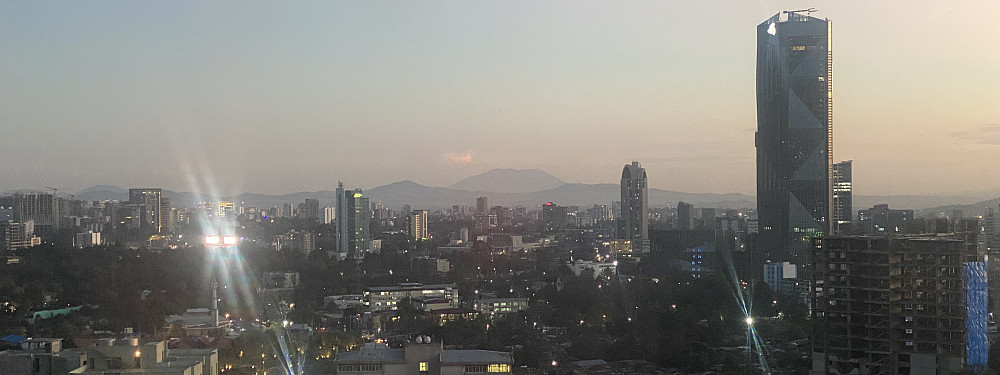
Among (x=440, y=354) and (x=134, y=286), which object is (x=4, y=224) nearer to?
(x=134, y=286)

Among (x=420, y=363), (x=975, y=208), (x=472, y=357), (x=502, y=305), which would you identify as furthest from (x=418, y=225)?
(x=420, y=363)

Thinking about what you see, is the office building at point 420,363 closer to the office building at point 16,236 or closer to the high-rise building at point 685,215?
the office building at point 16,236

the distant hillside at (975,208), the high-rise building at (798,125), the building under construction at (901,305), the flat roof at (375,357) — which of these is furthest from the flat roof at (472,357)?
the high-rise building at (798,125)

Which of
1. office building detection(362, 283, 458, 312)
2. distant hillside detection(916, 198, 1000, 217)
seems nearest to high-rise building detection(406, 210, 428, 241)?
office building detection(362, 283, 458, 312)

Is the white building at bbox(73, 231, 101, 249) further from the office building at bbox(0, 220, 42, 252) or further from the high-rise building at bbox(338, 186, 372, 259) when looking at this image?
the high-rise building at bbox(338, 186, 372, 259)

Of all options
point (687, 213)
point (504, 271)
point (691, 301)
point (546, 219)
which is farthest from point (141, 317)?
point (546, 219)

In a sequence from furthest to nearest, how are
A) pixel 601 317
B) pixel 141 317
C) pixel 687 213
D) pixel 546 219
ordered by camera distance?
pixel 546 219
pixel 687 213
pixel 601 317
pixel 141 317
